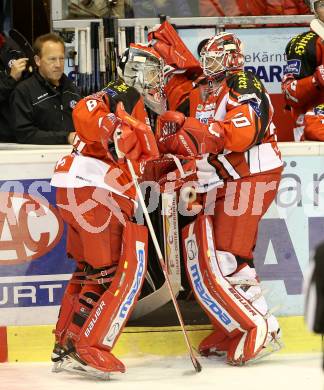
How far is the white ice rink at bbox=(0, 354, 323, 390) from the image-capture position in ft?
15.4

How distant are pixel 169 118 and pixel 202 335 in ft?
3.50

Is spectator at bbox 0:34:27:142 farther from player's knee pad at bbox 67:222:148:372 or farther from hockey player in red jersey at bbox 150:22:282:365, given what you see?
player's knee pad at bbox 67:222:148:372

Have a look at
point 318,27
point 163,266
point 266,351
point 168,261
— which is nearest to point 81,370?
point 163,266

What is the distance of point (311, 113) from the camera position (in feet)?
19.7

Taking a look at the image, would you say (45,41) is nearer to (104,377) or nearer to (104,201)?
(104,201)

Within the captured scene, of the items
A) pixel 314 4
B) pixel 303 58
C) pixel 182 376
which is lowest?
pixel 182 376

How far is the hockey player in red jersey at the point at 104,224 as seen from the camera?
4773 millimetres

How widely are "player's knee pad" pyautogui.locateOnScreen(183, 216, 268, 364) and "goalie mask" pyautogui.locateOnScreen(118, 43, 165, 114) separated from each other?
611mm

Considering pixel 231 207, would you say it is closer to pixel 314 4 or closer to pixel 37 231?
pixel 37 231

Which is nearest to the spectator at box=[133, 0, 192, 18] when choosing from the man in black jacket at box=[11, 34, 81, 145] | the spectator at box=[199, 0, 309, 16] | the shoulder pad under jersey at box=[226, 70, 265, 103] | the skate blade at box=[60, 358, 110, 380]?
the spectator at box=[199, 0, 309, 16]

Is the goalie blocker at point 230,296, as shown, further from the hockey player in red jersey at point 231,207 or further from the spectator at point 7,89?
the spectator at point 7,89

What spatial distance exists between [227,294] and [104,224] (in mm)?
618

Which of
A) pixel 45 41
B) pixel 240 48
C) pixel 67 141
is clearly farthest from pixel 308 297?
pixel 45 41

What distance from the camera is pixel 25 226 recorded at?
17.1 feet
